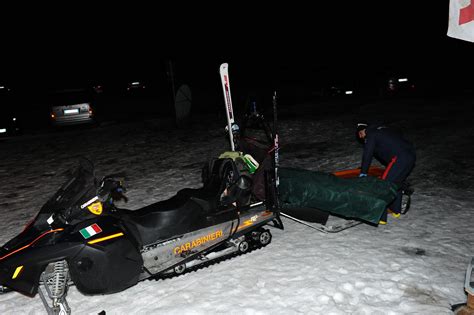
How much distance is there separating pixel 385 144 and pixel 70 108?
12.8 meters

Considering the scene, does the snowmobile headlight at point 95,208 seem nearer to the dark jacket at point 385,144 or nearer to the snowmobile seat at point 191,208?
the snowmobile seat at point 191,208

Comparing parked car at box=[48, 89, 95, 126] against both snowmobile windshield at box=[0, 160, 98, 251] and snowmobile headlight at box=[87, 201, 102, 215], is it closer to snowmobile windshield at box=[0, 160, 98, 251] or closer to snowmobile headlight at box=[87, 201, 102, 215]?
snowmobile windshield at box=[0, 160, 98, 251]

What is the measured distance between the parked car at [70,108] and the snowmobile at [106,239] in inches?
471

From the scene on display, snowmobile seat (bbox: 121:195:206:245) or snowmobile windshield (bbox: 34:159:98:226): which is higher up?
snowmobile windshield (bbox: 34:159:98:226)

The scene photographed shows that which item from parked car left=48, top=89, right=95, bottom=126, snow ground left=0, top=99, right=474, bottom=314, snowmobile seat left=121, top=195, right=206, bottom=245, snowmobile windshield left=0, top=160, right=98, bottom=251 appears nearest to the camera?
snowmobile windshield left=0, top=160, right=98, bottom=251

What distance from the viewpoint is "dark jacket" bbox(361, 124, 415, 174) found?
5648 mm

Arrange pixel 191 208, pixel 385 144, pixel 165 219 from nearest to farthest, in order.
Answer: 1. pixel 165 219
2. pixel 191 208
3. pixel 385 144

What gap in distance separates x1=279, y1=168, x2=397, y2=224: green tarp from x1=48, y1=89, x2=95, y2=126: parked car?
38.7ft

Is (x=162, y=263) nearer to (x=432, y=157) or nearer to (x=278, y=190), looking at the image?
(x=278, y=190)

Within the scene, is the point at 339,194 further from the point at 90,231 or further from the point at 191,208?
the point at 90,231

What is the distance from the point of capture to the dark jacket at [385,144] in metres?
5.65

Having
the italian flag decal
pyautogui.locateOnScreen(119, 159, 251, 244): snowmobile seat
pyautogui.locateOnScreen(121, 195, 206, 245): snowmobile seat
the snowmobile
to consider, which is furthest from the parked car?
the italian flag decal

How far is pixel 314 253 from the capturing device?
4828 millimetres

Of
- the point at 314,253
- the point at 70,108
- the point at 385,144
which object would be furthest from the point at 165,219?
the point at 70,108
